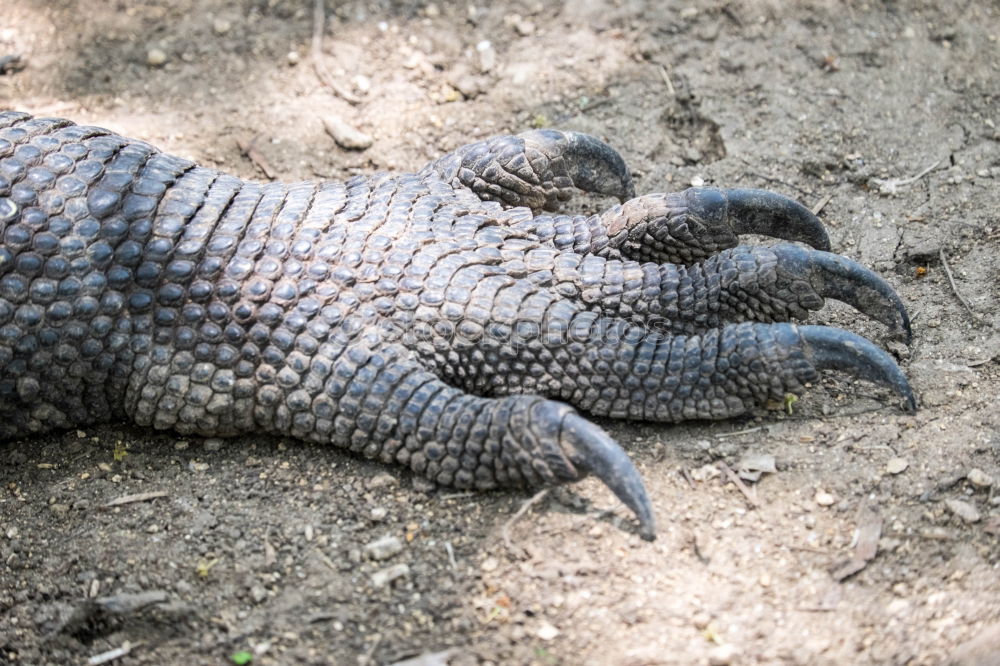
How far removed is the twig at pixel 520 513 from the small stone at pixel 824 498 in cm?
74

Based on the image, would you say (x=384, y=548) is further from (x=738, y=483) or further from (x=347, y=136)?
(x=347, y=136)

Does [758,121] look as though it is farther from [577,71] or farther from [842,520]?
[842,520]

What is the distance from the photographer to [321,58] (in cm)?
447

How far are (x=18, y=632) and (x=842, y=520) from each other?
2.21 meters

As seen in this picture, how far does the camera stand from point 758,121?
4105mm

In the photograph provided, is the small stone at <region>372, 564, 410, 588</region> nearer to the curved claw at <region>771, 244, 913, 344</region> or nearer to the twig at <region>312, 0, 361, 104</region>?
the curved claw at <region>771, 244, 913, 344</region>

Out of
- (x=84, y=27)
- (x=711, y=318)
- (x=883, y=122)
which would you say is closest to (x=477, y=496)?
(x=711, y=318)

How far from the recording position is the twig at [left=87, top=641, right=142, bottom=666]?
8.30 ft

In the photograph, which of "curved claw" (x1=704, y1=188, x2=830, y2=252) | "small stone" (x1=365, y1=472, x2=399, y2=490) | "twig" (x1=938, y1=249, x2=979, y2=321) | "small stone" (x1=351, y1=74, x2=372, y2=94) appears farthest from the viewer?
"small stone" (x1=351, y1=74, x2=372, y2=94)

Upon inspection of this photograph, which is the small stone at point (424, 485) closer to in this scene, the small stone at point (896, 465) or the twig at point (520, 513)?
the twig at point (520, 513)

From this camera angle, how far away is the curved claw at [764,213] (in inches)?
123

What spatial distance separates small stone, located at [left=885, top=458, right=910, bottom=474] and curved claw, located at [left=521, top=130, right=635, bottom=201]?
1272mm

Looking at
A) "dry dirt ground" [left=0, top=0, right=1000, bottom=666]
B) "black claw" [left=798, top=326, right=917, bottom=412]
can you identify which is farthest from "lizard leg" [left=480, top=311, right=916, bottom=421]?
"dry dirt ground" [left=0, top=0, right=1000, bottom=666]

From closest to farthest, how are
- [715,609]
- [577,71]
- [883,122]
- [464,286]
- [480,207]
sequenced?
[715,609] → [464,286] → [480,207] → [883,122] → [577,71]
